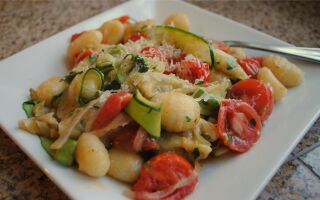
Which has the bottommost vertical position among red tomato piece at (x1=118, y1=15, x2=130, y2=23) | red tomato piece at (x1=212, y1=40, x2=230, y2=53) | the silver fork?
red tomato piece at (x1=118, y1=15, x2=130, y2=23)

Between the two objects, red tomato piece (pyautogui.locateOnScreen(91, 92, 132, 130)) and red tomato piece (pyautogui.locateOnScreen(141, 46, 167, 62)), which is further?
red tomato piece (pyautogui.locateOnScreen(141, 46, 167, 62))

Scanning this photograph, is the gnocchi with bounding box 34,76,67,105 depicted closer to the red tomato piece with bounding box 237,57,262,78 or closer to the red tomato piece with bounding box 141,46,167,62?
the red tomato piece with bounding box 141,46,167,62

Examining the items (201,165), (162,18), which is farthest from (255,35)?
(201,165)

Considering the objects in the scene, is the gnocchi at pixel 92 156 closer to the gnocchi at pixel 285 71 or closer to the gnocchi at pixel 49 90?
the gnocchi at pixel 49 90

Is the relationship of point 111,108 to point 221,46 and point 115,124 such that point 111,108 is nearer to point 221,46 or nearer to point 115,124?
point 115,124

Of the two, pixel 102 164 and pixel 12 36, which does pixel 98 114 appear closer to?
pixel 102 164

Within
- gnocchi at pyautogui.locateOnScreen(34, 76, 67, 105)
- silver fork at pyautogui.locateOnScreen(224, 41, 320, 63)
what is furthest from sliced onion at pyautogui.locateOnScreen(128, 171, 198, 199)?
silver fork at pyautogui.locateOnScreen(224, 41, 320, 63)
